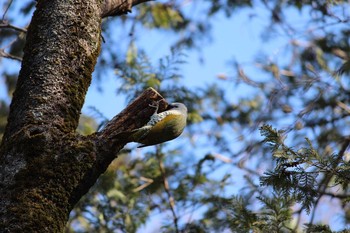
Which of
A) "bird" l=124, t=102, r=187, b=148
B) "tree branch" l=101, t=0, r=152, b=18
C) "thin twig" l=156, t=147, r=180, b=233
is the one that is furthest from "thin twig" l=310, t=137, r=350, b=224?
"tree branch" l=101, t=0, r=152, b=18

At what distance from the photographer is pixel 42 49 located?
270 centimetres

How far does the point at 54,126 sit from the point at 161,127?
2.97ft

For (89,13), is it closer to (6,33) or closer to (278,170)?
(278,170)

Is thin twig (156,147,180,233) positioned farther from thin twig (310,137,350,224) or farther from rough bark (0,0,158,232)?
rough bark (0,0,158,232)

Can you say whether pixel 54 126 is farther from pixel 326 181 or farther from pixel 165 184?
pixel 165 184

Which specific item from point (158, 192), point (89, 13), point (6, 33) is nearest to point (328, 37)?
point (158, 192)

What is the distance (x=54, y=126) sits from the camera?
8.21 feet

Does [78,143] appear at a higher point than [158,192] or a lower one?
lower

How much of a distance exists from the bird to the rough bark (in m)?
0.19

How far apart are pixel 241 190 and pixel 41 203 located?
2743 millimetres

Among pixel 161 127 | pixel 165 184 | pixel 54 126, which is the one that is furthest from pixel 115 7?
pixel 165 184

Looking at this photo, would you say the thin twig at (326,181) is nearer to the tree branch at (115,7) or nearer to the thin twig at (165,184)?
the thin twig at (165,184)

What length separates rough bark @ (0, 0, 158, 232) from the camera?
2.29m

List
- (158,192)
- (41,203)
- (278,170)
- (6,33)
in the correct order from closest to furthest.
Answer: (41,203) → (278,170) → (158,192) → (6,33)
